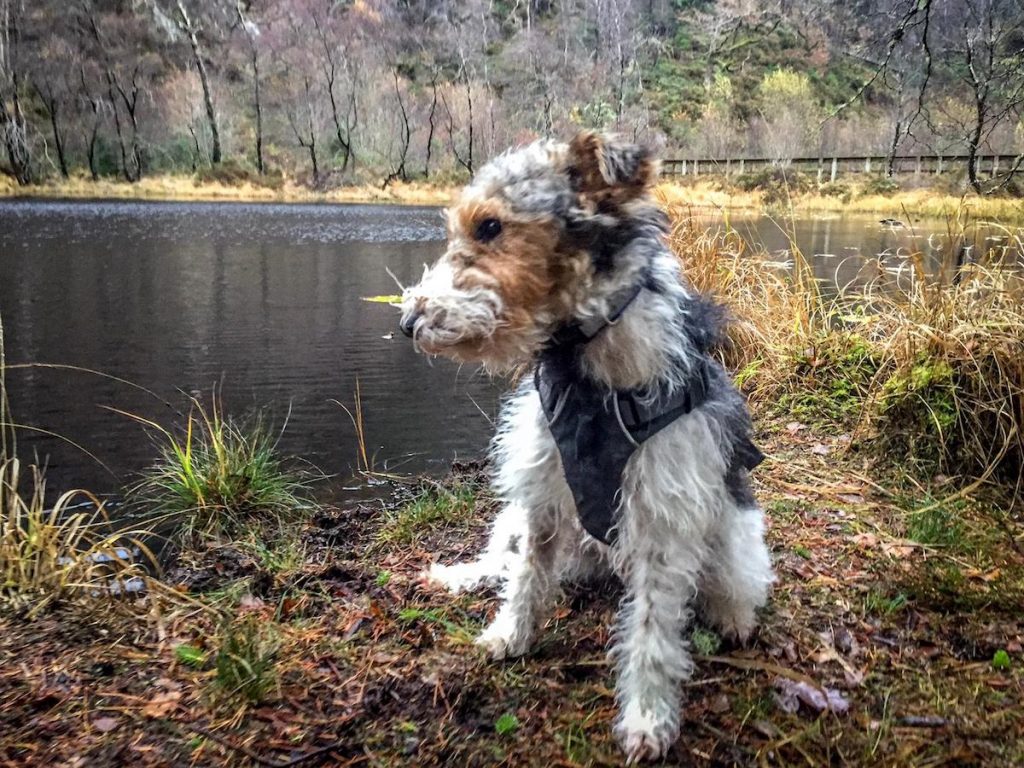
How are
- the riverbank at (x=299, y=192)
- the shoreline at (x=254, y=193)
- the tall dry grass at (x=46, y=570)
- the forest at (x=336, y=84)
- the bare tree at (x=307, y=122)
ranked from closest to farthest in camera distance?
the tall dry grass at (x=46, y=570) → the riverbank at (x=299, y=192) → the shoreline at (x=254, y=193) → the forest at (x=336, y=84) → the bare tree at (x=307, y=122)

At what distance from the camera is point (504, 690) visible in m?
2.87

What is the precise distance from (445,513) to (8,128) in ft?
119

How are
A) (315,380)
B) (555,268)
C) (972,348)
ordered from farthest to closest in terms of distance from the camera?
(315,380) < (972,348) < (555,268)

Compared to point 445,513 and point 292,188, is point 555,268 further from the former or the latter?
point 292,188

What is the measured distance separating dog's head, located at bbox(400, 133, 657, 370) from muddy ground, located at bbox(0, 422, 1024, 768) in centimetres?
131

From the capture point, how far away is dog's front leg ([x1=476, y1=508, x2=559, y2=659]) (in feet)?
10.00

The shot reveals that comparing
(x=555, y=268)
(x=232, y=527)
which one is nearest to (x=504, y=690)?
(x=555, y=268)

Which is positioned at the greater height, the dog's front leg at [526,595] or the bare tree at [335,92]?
the bare tree at [335,92]

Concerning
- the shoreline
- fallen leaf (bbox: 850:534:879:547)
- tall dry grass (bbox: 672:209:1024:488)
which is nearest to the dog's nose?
fallen leaf (bbox: 850:534:879:547)

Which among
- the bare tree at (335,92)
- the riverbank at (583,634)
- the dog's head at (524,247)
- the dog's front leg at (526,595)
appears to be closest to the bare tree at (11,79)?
the bare tree at (335,92)

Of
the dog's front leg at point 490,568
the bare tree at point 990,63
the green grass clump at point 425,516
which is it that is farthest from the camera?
the bare tree at point 990,63

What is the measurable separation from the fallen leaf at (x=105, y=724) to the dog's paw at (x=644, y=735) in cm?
170

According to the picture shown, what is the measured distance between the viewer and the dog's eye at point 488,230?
2.36m

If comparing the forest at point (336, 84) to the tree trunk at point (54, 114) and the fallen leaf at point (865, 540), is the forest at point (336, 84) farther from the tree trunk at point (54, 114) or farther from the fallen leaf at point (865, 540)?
the fallen leaf at point (865, 540)
